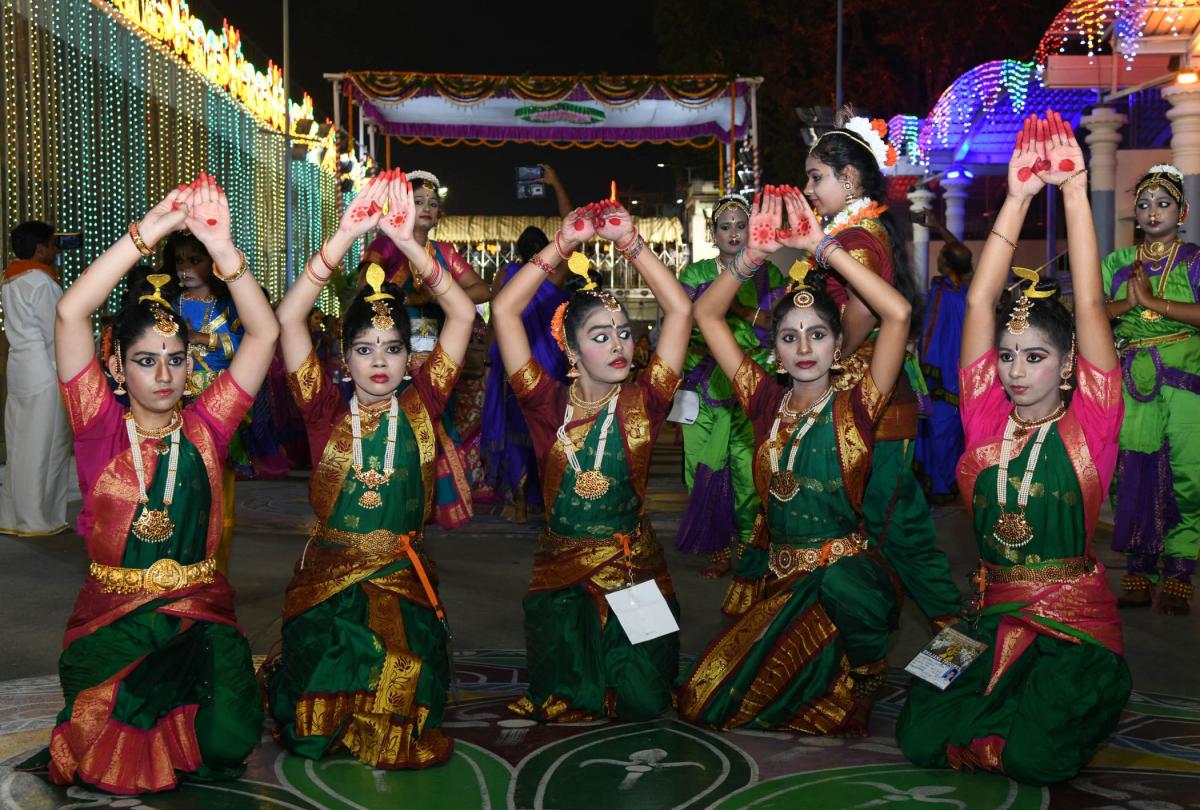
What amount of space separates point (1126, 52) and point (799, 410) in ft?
18.7

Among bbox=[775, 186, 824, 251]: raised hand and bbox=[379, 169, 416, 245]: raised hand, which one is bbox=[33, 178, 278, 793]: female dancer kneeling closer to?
bbox=[379, 169, 416, 245]: raised hand

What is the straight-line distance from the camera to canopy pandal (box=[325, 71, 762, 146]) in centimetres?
1584

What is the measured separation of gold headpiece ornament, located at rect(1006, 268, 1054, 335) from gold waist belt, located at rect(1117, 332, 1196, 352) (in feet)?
6.47

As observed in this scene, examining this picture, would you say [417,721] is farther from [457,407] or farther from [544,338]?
[457,407]

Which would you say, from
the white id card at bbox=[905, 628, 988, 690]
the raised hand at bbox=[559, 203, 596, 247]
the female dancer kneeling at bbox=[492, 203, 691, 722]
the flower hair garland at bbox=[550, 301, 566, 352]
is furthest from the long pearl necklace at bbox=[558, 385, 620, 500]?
the white id card at bbox=[905, 628, 988, 690]

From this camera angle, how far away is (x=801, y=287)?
3.90 meters

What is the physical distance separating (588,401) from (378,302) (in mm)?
704

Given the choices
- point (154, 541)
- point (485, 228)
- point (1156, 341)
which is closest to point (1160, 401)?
point (1156, 341)

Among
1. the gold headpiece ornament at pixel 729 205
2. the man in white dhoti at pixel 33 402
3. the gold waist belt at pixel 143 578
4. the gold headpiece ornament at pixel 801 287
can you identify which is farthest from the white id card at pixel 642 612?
the man in white dhoti at pixel 33 402

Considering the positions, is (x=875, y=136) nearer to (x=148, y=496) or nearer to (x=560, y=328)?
(x=560, y=328)

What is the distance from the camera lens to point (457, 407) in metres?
7.99

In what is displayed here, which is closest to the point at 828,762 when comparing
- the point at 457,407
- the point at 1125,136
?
the point at 457,407

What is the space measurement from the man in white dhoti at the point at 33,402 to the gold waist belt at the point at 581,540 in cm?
411

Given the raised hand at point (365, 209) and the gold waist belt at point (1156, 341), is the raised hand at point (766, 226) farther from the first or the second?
the gold waist belt at point (1156, 341)
